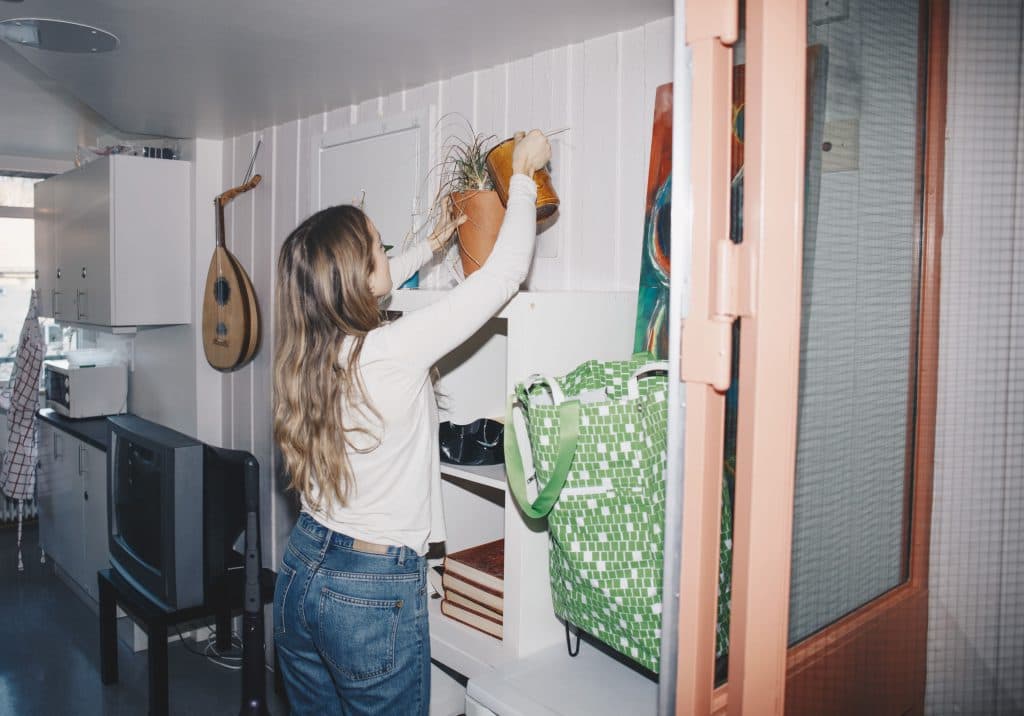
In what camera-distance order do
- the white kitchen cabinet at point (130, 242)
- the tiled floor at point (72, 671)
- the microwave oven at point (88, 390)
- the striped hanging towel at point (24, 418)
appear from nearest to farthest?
the tiled floor at point (72, 671), the white kitchen cabinet at point (130, 242), the microwave oven at point (88, 390), the striped hanging towel at point (24, 418)

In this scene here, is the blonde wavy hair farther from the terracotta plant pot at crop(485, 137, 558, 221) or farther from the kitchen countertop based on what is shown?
the kitchen countertop

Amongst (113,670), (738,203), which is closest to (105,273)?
(113,670)

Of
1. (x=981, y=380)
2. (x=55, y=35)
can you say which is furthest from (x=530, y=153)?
(x=55, y=35)

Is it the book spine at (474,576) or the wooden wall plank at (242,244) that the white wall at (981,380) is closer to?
the book spine at (474,576)

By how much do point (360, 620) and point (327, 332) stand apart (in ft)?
1.78

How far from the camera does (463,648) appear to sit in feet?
5.17

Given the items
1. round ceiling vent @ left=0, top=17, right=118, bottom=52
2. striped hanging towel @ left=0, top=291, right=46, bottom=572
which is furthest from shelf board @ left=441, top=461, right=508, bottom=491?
striped hanging towel @ left=0, top=291, right=46, bottom=572

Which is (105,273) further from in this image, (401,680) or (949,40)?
(949,40)

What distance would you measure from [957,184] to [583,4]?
889mm

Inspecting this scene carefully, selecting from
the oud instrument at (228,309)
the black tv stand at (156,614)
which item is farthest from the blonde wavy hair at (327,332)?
the oud instrument at (228,309)

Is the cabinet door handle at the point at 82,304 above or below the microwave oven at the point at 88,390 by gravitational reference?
above

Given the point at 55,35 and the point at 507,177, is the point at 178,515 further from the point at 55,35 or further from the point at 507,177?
the point at 507,177

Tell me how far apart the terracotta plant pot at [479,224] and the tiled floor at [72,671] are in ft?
6.76

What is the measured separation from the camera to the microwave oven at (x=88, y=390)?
153 inches
